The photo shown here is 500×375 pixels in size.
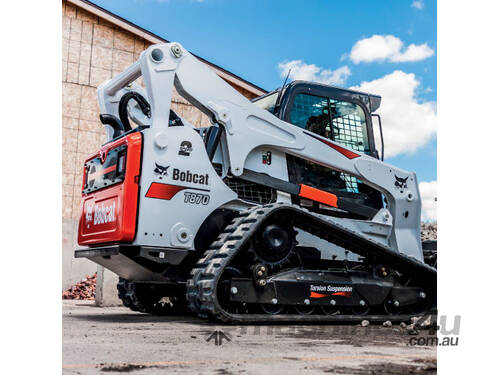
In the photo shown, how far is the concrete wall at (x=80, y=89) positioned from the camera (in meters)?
10.4

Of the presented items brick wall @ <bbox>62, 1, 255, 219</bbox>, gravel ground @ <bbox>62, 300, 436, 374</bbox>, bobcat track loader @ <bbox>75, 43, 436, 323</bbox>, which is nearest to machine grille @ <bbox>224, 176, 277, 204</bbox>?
bobcat track loader @ <bbox>75, 43, 436, 323</bbox>

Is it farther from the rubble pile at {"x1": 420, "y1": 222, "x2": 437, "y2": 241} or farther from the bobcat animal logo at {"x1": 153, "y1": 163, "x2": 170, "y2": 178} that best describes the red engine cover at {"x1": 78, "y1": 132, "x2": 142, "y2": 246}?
the rubble pile at {"x1": 420, "y1": 222, "x2": 437, "y2": 241}

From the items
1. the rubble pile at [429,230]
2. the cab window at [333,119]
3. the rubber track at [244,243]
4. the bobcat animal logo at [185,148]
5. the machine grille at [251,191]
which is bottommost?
the rubber track at [244,243]

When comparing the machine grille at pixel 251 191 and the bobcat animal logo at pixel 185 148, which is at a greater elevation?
the bobcat animal logo at pixel 185 148

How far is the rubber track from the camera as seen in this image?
495cm

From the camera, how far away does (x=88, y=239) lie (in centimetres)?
601

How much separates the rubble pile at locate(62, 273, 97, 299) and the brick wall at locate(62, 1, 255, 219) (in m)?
1.25

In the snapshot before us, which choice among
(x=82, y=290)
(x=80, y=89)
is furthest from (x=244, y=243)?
(x=82, y=290)

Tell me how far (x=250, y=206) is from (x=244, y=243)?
34.9 inches

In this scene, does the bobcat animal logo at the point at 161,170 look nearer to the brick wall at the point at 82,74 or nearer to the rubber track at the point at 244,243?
the rubber track at the point at 244,243

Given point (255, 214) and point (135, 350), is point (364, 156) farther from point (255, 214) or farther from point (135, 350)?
point (135, 350)

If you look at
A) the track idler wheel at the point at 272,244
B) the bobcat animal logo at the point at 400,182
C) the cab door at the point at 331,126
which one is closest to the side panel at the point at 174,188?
the track idler wheel at the point at 272,244

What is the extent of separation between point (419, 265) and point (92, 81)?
286 inches

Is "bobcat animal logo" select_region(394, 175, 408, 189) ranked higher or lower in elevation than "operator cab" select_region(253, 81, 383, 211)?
lower
